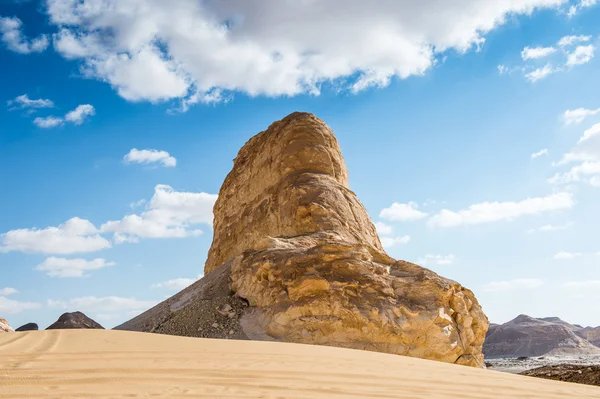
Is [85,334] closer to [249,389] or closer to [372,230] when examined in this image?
[249,389]

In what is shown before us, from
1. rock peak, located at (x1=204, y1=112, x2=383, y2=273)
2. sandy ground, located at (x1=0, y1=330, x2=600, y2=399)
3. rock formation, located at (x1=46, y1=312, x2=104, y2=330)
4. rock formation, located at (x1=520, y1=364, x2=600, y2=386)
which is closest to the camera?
sandy ground, located at (x1=0, y1=330, x2=600, y2=399)

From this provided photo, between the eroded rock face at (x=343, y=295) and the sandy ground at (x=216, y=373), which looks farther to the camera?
the eroded rock face at (x=343, y=295)

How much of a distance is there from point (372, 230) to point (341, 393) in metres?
13.9

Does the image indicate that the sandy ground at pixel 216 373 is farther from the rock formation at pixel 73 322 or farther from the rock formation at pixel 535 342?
the rock formation at pixel 535 342

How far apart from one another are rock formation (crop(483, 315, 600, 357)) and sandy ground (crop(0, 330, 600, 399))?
168ft

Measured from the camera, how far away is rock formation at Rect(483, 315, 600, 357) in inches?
2039

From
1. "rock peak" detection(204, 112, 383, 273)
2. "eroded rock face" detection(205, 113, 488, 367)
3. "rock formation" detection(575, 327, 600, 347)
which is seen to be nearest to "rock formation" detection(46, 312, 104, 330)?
"rock peak" detection(204, 112, 383, 273)

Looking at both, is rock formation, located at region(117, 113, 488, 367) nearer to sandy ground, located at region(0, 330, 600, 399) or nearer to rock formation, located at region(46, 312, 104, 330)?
sandy ground, located at region(0, 330, 600, 399)

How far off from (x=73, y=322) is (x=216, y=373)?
15.9 meters

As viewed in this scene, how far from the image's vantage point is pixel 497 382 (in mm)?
5805

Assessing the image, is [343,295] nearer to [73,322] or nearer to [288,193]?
[288,193]

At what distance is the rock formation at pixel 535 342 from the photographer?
5178 centimetres

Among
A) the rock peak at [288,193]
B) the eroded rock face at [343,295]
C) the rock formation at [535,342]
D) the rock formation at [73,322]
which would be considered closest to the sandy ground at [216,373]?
the eroded rock face at [343,295]

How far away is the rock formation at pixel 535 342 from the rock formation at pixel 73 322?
4542 centimetres
